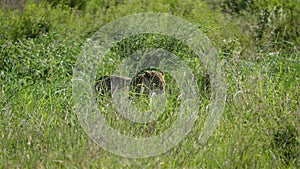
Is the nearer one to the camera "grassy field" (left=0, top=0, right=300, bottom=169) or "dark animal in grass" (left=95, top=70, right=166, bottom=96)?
"grassy field" (left=0, top=0, right=300, bottom=169)

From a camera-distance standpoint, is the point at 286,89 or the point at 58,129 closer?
the point at 58,129

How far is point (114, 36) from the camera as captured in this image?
6848 millimetres

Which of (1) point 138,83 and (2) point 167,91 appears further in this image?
(2) point 167,91

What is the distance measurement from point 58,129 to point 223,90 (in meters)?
1.55

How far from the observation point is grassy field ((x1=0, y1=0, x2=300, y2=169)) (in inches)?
150

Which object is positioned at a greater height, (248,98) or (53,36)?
(248,98)

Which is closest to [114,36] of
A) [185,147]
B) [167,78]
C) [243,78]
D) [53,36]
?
[53,36]

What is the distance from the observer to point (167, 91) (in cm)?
516

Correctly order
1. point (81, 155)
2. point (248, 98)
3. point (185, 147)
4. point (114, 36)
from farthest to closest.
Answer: point (114, 36)
point (248, 98)
point (185, 147)
point (81, 155)

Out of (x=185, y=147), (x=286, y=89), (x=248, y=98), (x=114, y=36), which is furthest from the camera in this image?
(x=114, y=36)

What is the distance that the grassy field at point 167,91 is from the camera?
3822mm

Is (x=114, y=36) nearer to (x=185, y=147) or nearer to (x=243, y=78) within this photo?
(x=243, y=78)

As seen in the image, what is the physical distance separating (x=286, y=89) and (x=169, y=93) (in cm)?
108

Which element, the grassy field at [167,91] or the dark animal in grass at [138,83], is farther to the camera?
the dark animal in grass at [138,83]
